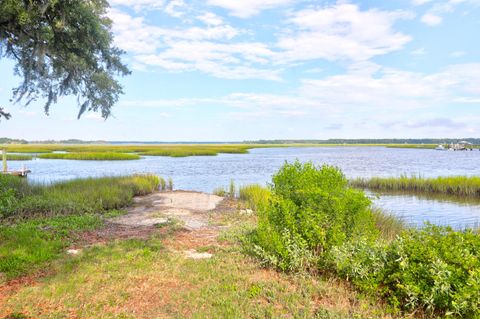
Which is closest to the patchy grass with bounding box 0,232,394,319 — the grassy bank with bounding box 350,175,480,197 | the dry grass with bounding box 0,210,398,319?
the dry grass with bounding box 0,210,398,319

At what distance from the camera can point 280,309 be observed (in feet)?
15.8

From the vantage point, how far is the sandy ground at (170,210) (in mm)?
11172

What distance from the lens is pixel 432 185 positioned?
25828 millimetres

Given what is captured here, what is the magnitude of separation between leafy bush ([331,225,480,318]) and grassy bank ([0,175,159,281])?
6247 millimetres

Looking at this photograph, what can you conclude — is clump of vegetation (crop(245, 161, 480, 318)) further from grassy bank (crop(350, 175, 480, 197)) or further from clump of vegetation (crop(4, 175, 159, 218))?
grassy bank (crop(350, 175, 480, 197))

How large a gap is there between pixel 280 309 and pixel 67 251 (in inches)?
214

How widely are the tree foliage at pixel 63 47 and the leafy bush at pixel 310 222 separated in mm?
9434

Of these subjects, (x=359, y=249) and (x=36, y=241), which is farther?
(x=36, y=241)

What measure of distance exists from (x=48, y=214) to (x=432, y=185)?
86.6ft

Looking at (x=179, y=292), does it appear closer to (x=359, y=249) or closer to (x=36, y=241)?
(x=359, y=249)

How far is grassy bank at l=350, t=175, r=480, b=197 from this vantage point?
24.0 metres

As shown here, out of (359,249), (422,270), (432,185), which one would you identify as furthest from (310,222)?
(432,185)

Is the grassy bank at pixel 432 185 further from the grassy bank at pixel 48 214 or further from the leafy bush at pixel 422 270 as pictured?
the leafy bush at pixel 422 270

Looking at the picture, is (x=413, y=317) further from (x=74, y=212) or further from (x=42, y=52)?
(x=42, y=52)
